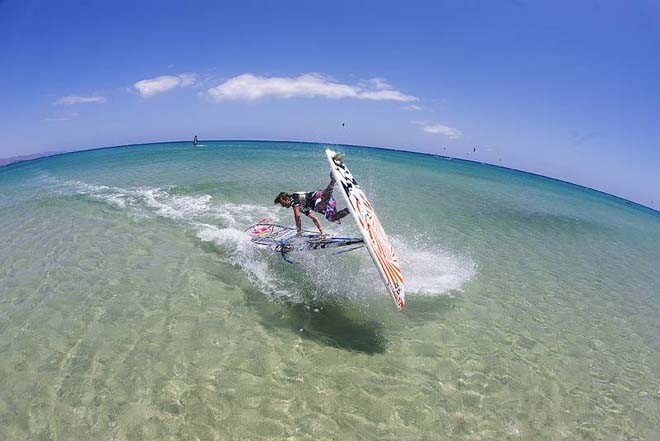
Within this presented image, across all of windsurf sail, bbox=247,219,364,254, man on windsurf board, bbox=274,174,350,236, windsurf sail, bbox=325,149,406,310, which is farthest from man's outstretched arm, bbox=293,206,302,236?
windsurf sail, bbox=325,149,406,310

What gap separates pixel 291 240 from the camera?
1230cm

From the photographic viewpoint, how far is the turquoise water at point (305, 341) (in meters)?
6.49

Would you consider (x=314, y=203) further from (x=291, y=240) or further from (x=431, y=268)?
(x=431, y=268)

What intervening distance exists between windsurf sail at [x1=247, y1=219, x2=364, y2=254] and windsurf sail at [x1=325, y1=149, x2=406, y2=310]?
0.89 meters

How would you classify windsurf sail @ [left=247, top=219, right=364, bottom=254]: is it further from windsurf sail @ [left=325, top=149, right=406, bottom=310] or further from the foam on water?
the foam on water

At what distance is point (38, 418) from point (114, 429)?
1517 millimetres

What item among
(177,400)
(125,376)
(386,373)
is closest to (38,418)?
(125,376)

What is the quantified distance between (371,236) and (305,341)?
3.21m

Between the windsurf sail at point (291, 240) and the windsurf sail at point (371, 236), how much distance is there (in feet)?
2.91

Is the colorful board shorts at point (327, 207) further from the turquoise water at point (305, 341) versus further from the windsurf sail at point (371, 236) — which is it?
the turquoise water at point (305, 341)

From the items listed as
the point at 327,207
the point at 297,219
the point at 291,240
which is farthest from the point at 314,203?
the point at 291,240

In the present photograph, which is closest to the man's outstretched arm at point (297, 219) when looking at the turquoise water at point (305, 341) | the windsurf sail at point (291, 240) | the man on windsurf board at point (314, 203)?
the man on windsurf board at point (314, 203)

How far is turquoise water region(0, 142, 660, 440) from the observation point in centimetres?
649

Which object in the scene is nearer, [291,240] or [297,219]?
[297,219]
